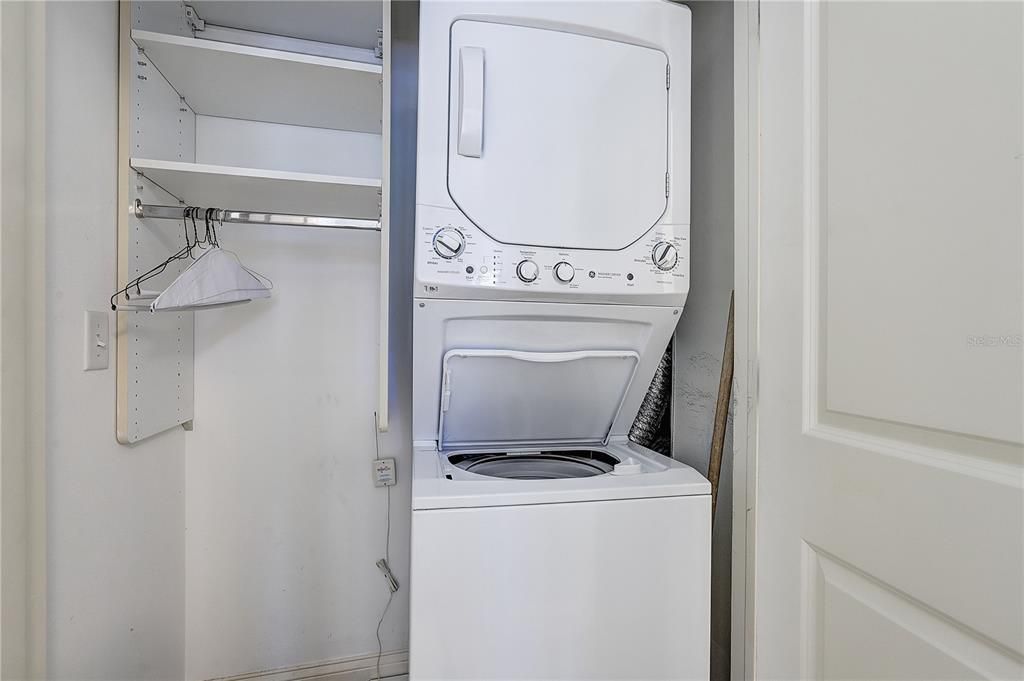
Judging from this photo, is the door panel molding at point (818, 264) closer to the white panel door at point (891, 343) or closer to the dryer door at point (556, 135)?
the white panel door at point (891, 343)

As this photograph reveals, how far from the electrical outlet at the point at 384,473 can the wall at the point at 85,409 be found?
2.47 ft

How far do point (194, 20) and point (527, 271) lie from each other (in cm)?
144

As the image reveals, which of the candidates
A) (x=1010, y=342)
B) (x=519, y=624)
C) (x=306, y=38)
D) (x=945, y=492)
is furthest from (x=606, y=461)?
(x=306, y=38)

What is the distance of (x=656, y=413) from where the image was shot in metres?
1.82

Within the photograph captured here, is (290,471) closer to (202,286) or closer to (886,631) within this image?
(202,286)

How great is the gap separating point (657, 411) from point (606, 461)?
380 millimetres

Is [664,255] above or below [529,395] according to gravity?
above

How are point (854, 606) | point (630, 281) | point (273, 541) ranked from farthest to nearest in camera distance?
point (273, 541) → point (630, 281) → point (854, 606)

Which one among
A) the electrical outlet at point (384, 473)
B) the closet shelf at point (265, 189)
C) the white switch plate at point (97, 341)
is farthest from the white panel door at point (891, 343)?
the white switch plate at point (97, 341)

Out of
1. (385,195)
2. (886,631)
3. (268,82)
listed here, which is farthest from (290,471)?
(886,631)

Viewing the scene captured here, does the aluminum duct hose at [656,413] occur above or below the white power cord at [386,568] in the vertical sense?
above

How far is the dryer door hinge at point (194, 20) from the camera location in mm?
1528

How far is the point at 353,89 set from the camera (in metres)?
1.57

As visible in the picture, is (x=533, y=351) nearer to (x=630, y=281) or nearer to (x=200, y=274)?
(x=630, y=281)
